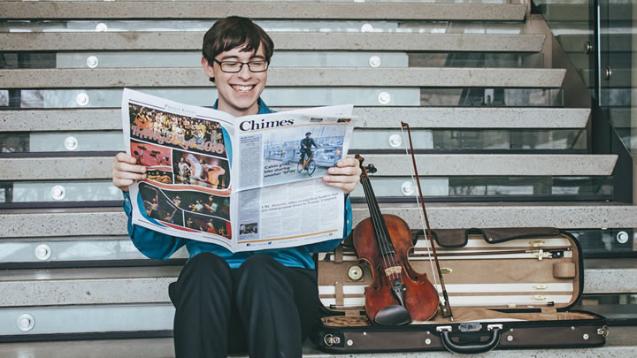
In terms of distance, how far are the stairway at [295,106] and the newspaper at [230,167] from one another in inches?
16.7

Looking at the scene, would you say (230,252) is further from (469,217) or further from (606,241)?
(606,241)

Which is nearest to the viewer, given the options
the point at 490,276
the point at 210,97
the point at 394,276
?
the point at 394,276

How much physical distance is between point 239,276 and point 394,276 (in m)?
0.48

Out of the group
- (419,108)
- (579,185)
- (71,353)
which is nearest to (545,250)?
(579,185)

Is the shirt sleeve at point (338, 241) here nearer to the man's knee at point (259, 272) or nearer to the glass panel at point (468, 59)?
the man's knee at point (259, 272)

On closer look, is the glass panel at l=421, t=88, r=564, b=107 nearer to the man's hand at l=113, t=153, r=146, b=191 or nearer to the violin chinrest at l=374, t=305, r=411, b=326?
the violin chinrest at l=374, t=305, r=411, b=326

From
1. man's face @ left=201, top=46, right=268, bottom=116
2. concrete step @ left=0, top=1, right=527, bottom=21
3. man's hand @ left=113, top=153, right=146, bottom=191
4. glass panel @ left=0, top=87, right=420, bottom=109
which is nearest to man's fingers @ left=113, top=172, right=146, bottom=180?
man's hand @ left=113, top=153, right=146, bottom=191

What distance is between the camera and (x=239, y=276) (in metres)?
1.81

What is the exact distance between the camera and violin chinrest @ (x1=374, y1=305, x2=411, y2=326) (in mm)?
1992

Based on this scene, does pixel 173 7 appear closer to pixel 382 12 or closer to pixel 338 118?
pixel 382 12

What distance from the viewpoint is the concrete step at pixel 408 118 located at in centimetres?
286

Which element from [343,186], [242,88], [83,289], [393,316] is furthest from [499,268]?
[83,289]

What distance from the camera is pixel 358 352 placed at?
6.64 feet

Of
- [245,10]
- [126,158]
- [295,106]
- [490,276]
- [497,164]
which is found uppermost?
[245,10]
